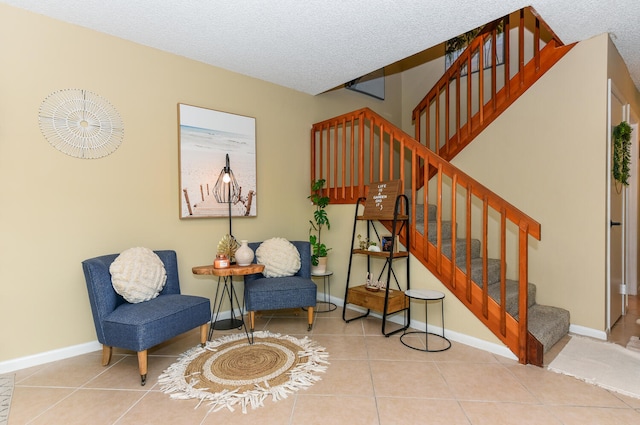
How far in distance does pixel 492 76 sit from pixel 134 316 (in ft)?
14.1

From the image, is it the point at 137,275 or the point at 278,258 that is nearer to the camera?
the point at 137,275

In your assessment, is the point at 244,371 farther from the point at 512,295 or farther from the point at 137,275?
the point at 512,295

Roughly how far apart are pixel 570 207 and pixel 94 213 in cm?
437

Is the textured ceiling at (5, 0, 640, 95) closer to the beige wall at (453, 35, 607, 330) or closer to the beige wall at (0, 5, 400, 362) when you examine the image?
the beige wall at (0, 5, 400, 362)

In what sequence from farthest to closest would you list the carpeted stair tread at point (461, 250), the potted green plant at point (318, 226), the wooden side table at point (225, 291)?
the potted green plant at point (318, 226) → the carpeted stair tread at point (461, 250) → the wooden side table at point (225, 291)

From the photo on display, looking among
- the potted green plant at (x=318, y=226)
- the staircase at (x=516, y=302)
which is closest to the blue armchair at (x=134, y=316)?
the potted green plant at (x=318, y=226)

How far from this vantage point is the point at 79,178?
2.85 m

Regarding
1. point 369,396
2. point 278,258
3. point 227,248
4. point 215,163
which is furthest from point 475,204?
point 215,163

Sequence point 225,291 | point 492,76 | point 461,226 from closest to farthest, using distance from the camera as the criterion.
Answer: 1. point 225,291
2. point 492,76
3. point 461,226

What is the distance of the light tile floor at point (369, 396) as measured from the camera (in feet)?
6.31

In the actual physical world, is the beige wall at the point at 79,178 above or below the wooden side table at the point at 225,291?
above

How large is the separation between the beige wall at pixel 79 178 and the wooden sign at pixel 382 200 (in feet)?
4.75

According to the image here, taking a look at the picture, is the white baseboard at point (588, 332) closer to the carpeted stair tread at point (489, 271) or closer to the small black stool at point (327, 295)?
the carpeted stair tread at point (489, 271)

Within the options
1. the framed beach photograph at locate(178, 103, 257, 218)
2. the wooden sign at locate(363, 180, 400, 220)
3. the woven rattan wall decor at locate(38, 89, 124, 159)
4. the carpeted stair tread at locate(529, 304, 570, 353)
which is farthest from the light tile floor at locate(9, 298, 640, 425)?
the woven rattan wall decor at locate(38, 89, 124, 159)
